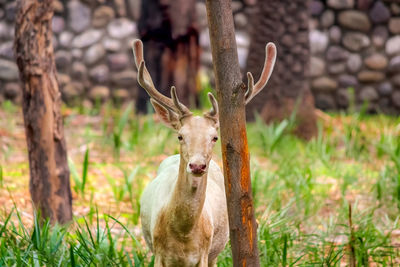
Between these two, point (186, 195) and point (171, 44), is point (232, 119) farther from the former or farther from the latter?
point (171, 44)

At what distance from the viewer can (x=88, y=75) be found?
9.25 m

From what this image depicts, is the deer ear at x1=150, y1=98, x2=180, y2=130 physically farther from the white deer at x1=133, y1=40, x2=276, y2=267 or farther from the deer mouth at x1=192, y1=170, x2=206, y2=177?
the deer mouth at x1=192, y1=170, x2=206, y2=177

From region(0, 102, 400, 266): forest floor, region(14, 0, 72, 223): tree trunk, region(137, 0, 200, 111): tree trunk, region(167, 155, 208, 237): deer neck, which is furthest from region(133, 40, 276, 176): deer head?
region(137, 0, 200, 111): tree trunk

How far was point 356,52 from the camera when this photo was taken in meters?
9.48

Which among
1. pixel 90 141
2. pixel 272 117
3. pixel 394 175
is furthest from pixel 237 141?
pixel 272 117

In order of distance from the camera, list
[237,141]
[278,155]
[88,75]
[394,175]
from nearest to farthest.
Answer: [237,141], [394,175], [278,155], [88,75]

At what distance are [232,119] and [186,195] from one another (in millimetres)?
421

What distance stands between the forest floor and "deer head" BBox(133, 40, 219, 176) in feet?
2.20

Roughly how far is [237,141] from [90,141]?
404 centimetres

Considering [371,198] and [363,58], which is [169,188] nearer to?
[371,198]

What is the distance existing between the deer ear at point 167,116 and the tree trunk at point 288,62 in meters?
4.35

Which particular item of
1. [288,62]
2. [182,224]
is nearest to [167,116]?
[182,224]

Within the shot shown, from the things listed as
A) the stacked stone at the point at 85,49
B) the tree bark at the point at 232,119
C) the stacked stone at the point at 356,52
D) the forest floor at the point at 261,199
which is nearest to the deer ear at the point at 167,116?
the tree bark at the point at 232,119

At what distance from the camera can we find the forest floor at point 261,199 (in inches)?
134
